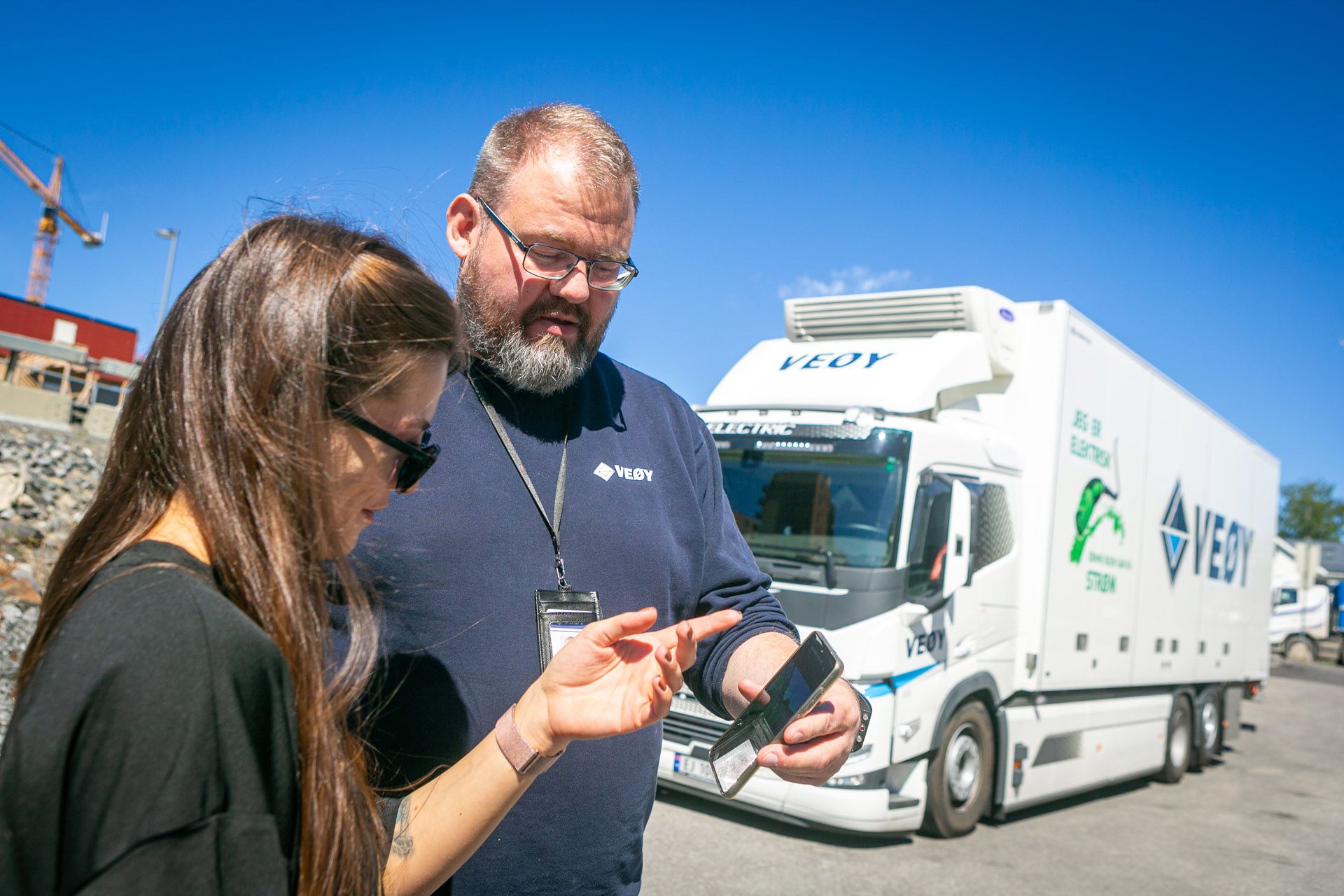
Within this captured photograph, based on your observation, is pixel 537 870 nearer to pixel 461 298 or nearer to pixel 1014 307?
pixel 461 298

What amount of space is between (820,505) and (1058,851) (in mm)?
3259

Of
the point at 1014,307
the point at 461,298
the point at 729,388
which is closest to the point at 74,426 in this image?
the point at 729,388

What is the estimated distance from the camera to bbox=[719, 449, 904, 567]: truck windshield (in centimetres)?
619

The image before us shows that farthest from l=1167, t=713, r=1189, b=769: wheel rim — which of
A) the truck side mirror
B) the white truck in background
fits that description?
the white truck in background

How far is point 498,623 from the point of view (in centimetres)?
193

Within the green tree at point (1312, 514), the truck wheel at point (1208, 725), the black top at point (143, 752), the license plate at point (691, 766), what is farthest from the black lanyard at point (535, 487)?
the green tree at point (1312, 514)

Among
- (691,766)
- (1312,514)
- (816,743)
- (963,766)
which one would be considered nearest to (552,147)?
(816,743)

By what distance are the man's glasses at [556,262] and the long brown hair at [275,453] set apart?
974mm

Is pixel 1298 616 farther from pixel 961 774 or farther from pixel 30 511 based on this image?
pixel 30 511

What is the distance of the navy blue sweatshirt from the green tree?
227 ft

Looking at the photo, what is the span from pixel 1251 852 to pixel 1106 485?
10.2 ft

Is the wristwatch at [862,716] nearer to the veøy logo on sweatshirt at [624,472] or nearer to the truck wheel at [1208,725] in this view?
the veøy logo on sweatshirt at [624,472]

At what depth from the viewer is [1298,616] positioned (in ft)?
104

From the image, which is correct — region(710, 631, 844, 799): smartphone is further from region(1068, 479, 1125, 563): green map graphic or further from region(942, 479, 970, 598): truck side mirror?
region(1068, 479, 1125, 563): green map graphic
